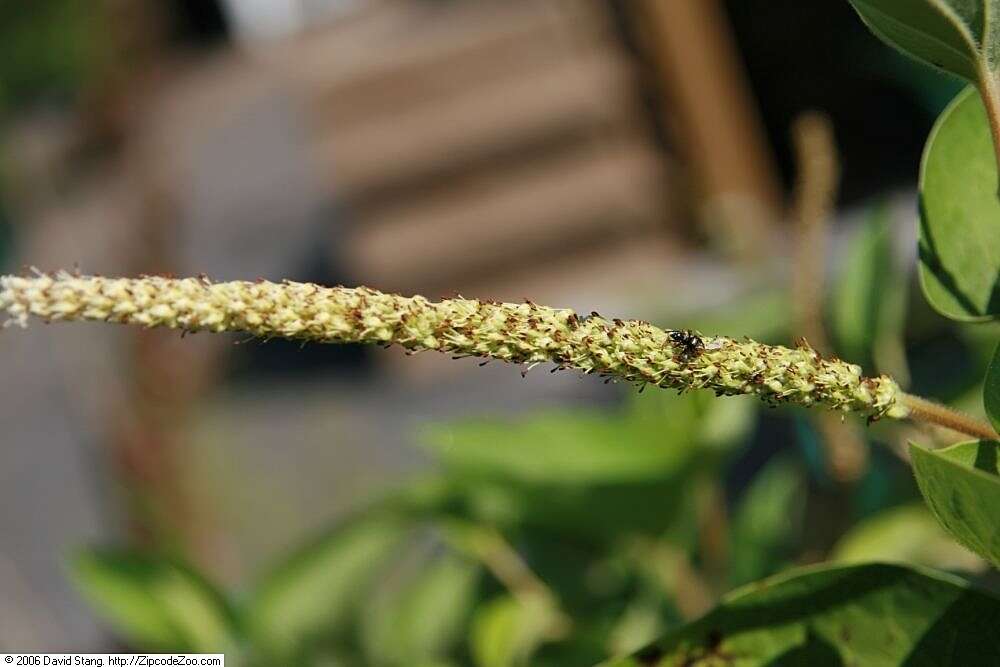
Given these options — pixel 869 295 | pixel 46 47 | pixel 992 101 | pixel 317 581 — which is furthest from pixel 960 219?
pixel 46 47

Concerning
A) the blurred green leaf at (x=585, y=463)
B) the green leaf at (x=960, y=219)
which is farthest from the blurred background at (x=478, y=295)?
the green leaf at (x=960, y=219)

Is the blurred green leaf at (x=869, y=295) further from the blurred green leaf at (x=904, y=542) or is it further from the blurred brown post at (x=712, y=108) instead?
the blurred brown post at (x=712, y=108)

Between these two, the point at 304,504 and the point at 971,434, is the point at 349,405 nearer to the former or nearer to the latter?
the point at 304,504

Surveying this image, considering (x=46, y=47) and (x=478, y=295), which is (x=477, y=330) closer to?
(x=478, y=295)

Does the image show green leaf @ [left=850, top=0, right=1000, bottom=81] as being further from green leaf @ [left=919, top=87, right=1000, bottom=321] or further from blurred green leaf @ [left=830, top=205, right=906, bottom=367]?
blurred green leaf @ [left=830, top=205, right=906, bottom=367]

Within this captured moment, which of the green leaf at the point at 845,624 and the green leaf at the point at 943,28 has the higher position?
the green leaf at the point at 943,28
